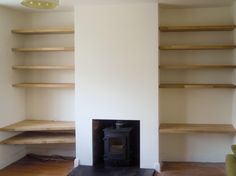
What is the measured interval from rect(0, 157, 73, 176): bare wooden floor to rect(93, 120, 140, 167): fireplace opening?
0.48 meters

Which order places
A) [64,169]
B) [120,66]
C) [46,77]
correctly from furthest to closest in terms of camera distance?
[46,77]
[64,169]
[120,66]

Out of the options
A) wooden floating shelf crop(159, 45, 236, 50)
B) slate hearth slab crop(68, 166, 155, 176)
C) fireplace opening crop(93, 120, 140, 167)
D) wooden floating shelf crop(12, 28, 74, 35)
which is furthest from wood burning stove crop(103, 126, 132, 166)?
wooden floating shelf crop(12, 28, 74, 35)

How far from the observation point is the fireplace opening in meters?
4.61

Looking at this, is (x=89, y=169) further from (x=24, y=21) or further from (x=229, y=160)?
(x=24, y=21)

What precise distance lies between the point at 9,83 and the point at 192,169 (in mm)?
2960

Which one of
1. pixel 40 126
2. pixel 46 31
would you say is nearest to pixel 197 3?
pixel 46 31

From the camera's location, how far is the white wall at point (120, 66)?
4.41m

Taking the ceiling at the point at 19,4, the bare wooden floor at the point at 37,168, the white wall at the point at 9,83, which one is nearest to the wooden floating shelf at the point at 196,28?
the ceiling at the point at 19,4

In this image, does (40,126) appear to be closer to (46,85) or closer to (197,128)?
(46,85)

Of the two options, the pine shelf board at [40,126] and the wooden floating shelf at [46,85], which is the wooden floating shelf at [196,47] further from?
the pine shelf board at [40,126]

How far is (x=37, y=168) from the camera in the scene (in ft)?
15.3

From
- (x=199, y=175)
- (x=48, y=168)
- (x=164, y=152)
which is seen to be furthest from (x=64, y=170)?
(x=199, y=175)

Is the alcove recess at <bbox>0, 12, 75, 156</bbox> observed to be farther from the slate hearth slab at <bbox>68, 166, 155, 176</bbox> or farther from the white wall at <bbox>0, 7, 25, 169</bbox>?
the slate hearth slab at <bbox>68, 166, 155, 176</bbox>

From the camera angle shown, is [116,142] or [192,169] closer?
[192,169]
